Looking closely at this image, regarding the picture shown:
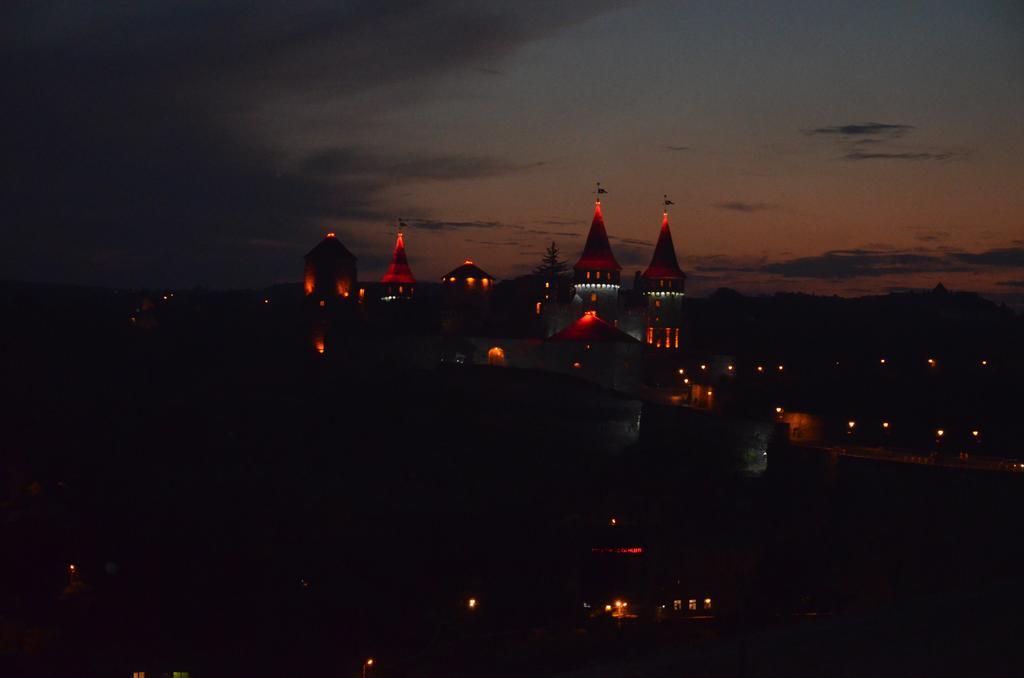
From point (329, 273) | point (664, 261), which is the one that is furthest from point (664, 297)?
point (329, 273)

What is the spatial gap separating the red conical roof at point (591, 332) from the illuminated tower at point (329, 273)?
15298mm

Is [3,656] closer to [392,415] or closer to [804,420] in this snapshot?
[392,415]

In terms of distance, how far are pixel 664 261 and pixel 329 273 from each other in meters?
16.4

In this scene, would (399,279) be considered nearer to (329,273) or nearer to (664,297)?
(329,273)

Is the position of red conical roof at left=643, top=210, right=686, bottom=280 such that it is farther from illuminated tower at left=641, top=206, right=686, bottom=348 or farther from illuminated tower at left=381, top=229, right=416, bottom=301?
illuminated tower at left=381, top=229, right=416, bottom=301

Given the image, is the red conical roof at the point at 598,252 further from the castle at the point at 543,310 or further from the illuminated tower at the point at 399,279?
the illuminated tower at the point at 399,279

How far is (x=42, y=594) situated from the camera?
80.7ft

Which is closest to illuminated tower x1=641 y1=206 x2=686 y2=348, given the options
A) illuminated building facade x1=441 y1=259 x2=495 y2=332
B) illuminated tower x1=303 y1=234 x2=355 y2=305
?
illuminated building facade x1=441 y1=259 x2=495 y2=332

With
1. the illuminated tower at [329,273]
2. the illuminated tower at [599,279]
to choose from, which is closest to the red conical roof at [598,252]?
the illuminated tower at [599,279]

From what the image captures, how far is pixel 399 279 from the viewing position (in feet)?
168

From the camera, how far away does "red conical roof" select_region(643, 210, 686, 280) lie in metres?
43.7

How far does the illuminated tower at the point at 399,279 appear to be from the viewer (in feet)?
167

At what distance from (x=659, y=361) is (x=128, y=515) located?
19.3 metres

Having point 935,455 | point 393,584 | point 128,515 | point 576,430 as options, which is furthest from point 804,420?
point 128,515
